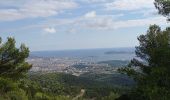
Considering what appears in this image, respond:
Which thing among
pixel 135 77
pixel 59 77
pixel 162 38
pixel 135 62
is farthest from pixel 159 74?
pixel 59 77

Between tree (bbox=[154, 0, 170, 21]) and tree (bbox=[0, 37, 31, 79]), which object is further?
tree (bbox=[0, 37, 31, 79])

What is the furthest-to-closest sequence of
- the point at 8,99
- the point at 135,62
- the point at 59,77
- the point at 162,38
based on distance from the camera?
the point at 59,77
the point at 135,62
the point at 162,38
the point at 8,99

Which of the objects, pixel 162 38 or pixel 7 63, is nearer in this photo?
pixel 162 38

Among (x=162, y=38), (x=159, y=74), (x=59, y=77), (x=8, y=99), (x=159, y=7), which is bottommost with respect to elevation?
(x=59, y=77)

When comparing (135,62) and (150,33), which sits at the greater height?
(150,33)

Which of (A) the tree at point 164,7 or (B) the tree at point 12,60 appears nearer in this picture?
(A) the tree at point 164,7

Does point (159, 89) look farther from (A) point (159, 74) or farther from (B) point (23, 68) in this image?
(B) point (23, 68)

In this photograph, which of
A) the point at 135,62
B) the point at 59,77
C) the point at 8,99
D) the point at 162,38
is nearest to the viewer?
the point at 8,99

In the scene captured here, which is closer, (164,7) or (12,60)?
(164,7)
